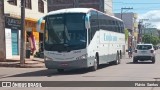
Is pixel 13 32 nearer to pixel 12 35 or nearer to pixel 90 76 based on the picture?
Result: pixel 12 35

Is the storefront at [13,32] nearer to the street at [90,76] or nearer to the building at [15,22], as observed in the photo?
the building at [15,22]

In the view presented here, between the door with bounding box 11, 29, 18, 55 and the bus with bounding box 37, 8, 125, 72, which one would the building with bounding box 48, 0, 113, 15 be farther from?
the bus with bounding box 37, 8, 125, 72

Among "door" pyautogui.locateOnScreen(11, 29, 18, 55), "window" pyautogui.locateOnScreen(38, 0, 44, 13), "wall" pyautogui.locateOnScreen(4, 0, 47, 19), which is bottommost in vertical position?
"door" pyautogui.locateOnScreen(11, 29, 18, 55)

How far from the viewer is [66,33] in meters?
23.3

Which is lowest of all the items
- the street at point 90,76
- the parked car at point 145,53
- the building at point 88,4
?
the street at point 90,76

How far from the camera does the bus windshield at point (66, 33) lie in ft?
76.2

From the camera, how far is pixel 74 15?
2361 cm

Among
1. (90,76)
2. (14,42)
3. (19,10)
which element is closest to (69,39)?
(90,76)

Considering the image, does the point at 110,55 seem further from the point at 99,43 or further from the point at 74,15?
the point at 74,15

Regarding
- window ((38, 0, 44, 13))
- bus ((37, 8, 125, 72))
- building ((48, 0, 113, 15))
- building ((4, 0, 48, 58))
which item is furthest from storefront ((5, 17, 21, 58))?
building ((48, 0, 113, 15))

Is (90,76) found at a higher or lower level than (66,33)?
lower

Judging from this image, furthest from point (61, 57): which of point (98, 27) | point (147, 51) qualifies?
point (147, 51)

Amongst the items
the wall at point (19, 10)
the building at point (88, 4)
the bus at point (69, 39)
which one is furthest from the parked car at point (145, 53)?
the building at point (88, 4)

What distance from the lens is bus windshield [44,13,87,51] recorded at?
23.2 meters
